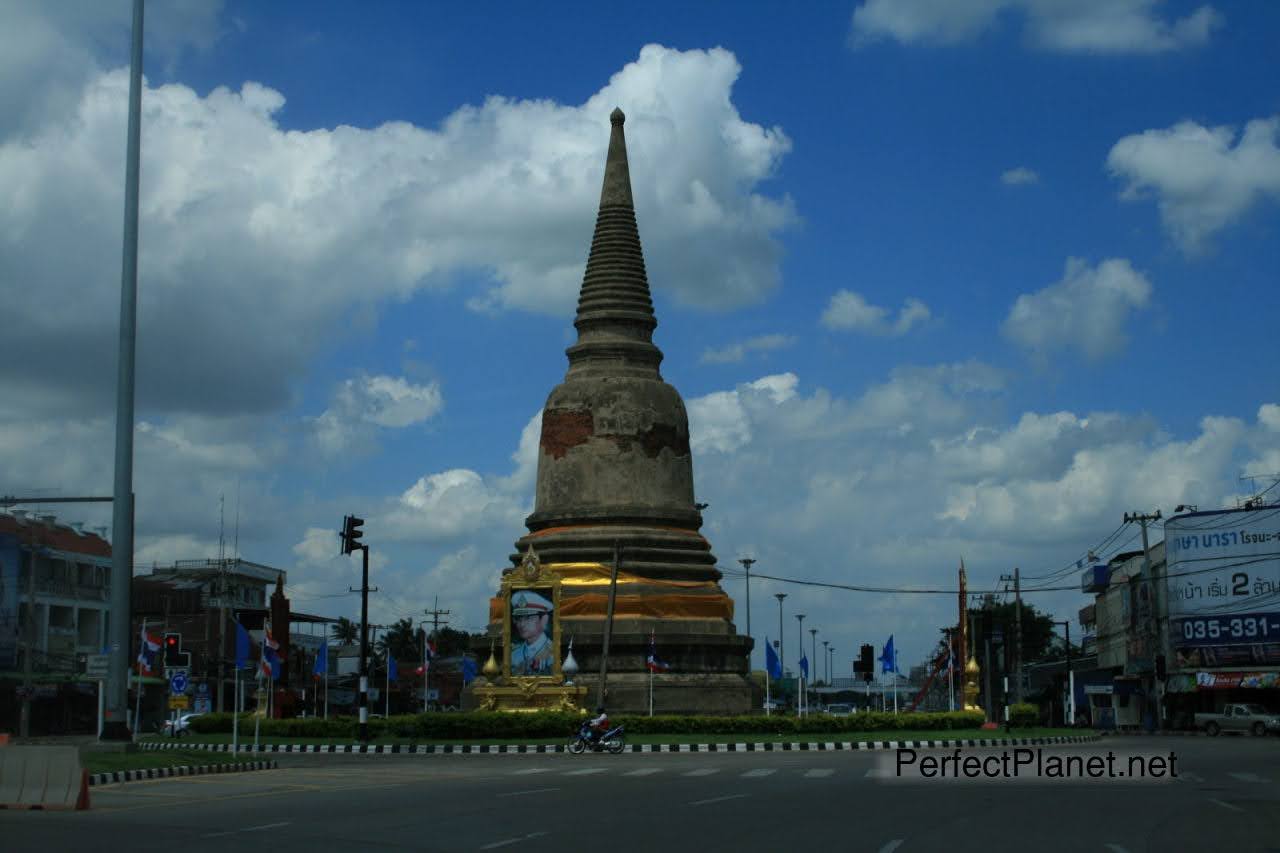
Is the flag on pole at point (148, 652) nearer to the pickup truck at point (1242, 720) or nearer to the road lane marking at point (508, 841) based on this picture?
the road lane marking at point (508, 841)

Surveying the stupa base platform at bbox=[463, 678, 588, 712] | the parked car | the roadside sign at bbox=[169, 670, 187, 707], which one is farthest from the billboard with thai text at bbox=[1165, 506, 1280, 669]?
the roadside sign at bbox=[169, 670, 187, 707]

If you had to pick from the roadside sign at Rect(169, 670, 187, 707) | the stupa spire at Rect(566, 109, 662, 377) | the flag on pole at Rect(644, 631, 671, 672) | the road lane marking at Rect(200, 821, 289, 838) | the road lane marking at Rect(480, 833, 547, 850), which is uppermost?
the stupa spire at Rect(566, 109, 662, 377)

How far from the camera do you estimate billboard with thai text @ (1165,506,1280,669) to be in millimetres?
61219

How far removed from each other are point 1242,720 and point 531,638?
2888 centimetres

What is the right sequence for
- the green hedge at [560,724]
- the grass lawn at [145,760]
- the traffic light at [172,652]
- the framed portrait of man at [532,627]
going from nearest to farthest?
1. the grass lawn at [145,760]
2. the traffic light at [172,652]
3. the green hedge at [560,724]
4. the framed portrait of man at [532,627]

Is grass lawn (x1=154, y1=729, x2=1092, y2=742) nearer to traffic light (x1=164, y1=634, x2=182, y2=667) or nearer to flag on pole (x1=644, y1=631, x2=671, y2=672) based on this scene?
flag on pole (x1=644, y1=631, x2=671, y2=672)

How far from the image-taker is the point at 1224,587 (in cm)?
6303

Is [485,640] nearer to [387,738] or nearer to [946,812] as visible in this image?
[387,738]

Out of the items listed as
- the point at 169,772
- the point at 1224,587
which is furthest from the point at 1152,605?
the point at 169,772

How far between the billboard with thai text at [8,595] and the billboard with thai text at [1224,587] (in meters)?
47.1

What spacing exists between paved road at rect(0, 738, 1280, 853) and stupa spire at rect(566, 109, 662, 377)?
81.8 ft

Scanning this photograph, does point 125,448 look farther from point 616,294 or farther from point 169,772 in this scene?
point 616,294

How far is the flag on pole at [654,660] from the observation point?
46.2 meters

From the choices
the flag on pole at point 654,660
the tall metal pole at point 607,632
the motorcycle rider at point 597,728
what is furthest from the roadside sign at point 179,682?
the flag on pole at point 654,660
